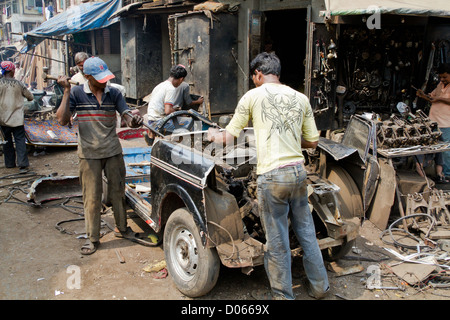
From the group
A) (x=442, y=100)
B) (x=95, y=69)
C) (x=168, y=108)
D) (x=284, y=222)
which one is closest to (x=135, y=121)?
(x=95, y=69)

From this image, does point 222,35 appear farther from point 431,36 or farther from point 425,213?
point 425,213

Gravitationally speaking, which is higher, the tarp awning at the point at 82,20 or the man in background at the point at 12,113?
the tarp awning at the point at 82,20

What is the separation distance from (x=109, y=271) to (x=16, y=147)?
5024 millimetres

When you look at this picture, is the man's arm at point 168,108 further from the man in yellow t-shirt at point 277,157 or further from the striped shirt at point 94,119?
the man in yellow t-shirt at point 277,157

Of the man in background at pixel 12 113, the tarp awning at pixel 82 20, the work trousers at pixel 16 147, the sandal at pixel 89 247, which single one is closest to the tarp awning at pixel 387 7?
the sandal at pixel 89 247

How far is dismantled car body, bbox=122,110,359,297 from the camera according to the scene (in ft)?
10.5

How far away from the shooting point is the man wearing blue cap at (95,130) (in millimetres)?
4156

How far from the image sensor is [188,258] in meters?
3.51

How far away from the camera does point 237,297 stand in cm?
353

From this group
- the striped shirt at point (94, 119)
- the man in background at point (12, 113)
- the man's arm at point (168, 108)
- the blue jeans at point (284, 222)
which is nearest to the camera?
the blue jeans at point (284, 222)

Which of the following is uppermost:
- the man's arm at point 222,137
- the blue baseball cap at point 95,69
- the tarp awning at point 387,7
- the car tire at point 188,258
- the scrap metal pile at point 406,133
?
the tarp awning at point 387,7

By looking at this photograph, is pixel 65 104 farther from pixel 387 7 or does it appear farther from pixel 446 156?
pixel 446 156

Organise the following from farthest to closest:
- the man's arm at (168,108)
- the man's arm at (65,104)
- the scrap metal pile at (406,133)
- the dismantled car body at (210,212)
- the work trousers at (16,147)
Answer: the work trousers at (16,147), the man's arm at (168,108), the scrap metal pile at (406,133), the man's arm at (65,104), the dismantled car body at (210,212)

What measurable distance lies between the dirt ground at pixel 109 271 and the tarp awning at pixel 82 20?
9.51 metres
